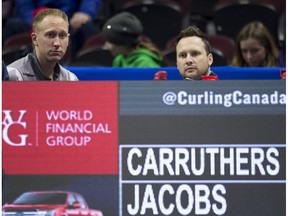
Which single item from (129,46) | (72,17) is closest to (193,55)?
(129,46)

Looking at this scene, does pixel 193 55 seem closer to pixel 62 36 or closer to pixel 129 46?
pixel 62 36

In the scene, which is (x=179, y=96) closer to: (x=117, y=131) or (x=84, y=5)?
(x=117, y=131)

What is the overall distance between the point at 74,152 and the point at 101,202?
0.91 feet

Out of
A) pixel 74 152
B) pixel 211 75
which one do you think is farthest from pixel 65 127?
pixel 211 75

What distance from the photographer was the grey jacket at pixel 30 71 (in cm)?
645

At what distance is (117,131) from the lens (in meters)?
5.52

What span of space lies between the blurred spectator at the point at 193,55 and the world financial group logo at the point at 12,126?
1.29 metres

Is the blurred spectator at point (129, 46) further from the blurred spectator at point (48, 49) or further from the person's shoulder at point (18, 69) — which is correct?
the person's shoulder at point (18, 69)

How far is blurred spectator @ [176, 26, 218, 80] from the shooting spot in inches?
255

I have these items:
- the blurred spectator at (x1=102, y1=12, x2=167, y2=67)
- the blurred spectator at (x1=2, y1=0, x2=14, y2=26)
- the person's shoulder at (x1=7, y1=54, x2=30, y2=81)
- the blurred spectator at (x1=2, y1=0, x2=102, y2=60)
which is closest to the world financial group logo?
the person's shoulder at (x1=7, y1=54, x2=30, y2=81)

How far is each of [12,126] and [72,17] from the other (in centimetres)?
548

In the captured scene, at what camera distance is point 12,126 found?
5516mm


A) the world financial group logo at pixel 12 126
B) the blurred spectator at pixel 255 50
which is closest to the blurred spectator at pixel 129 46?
the blurred spectator at pixel 255 50

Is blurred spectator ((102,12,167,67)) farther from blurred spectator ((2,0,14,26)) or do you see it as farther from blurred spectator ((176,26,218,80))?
blurred spectator ((2,0,14,26))
